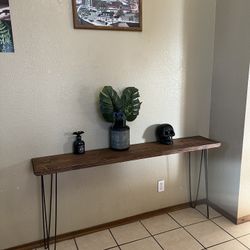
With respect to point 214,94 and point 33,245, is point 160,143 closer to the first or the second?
point 214,94

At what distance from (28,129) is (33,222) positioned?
2.37 ft

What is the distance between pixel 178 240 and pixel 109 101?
4.03 ft

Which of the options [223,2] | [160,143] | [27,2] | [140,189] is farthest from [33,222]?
[223,2]

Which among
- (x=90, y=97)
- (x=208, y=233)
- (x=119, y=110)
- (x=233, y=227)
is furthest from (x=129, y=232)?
(x=90, y=97)

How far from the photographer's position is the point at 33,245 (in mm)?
1902

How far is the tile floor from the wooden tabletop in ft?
2.31

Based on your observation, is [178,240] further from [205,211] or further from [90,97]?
[90,97]

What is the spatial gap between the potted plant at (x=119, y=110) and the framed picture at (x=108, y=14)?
0.46 m

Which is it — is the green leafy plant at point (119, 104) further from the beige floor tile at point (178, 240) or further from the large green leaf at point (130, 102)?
the beige floor tile at point (178, 240)

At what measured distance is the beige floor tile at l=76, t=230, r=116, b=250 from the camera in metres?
1.91

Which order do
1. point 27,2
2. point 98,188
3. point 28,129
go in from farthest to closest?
point 98,188 < point 28,129 < point 27,2

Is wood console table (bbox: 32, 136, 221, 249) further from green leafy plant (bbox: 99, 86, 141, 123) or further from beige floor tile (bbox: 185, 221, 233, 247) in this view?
beige floor tile (bbox: 185, 221, 233, 247)

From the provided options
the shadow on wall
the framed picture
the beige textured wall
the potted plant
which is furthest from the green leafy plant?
the shadow on wall

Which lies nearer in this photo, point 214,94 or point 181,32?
point 181,32
